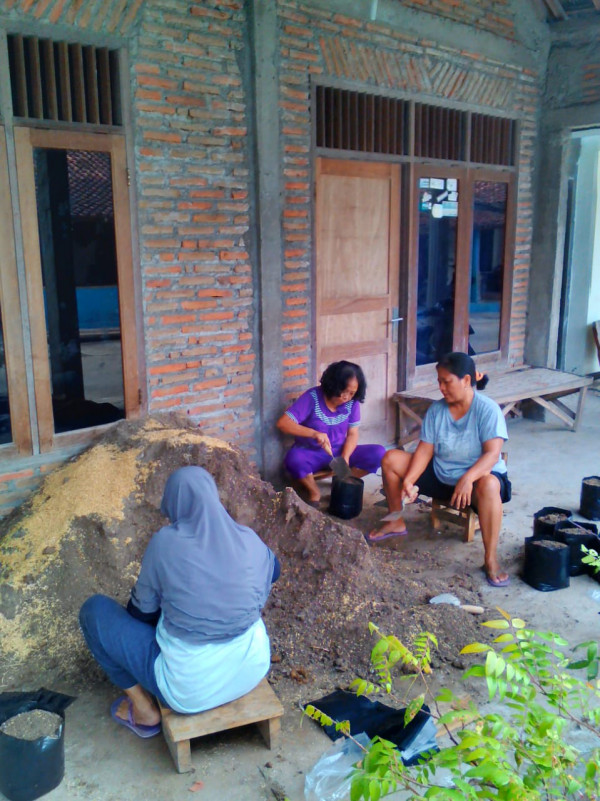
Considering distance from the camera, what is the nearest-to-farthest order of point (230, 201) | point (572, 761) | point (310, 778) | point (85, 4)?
point (572, 761) < point (310, 778) < point (85, 4) < point (230, 201)

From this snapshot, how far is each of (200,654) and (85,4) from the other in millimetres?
4037

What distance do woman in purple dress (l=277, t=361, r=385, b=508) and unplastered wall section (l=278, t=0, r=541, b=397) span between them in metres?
0.44

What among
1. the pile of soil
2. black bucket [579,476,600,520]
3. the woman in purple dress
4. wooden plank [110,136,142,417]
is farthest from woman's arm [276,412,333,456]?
black bucket [579,476,600,520]

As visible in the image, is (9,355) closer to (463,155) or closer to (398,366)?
(398,366)

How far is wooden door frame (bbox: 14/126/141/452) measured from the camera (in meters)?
4.66

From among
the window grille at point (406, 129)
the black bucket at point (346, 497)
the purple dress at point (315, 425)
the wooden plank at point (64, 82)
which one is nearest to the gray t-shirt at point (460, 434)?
the black bucket at point (346, 497)

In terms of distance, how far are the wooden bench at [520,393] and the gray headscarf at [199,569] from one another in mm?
4315

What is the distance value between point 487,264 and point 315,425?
11.8 ft

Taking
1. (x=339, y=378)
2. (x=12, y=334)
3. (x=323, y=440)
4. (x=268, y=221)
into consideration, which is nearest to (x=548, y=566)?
(x=323, y=440)

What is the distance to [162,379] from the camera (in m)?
5.50

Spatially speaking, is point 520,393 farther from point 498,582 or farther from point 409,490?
point 498,582

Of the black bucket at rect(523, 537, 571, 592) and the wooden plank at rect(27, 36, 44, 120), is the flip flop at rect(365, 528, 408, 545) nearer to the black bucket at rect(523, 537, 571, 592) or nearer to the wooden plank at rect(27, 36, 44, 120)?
the black bucket at rect(523, 537, 571, 592)

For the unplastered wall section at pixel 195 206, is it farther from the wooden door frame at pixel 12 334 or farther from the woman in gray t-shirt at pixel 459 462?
the woman in gray t-shirt at pixel 459 462

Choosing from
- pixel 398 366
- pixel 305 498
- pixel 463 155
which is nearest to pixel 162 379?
pixel 305 498
